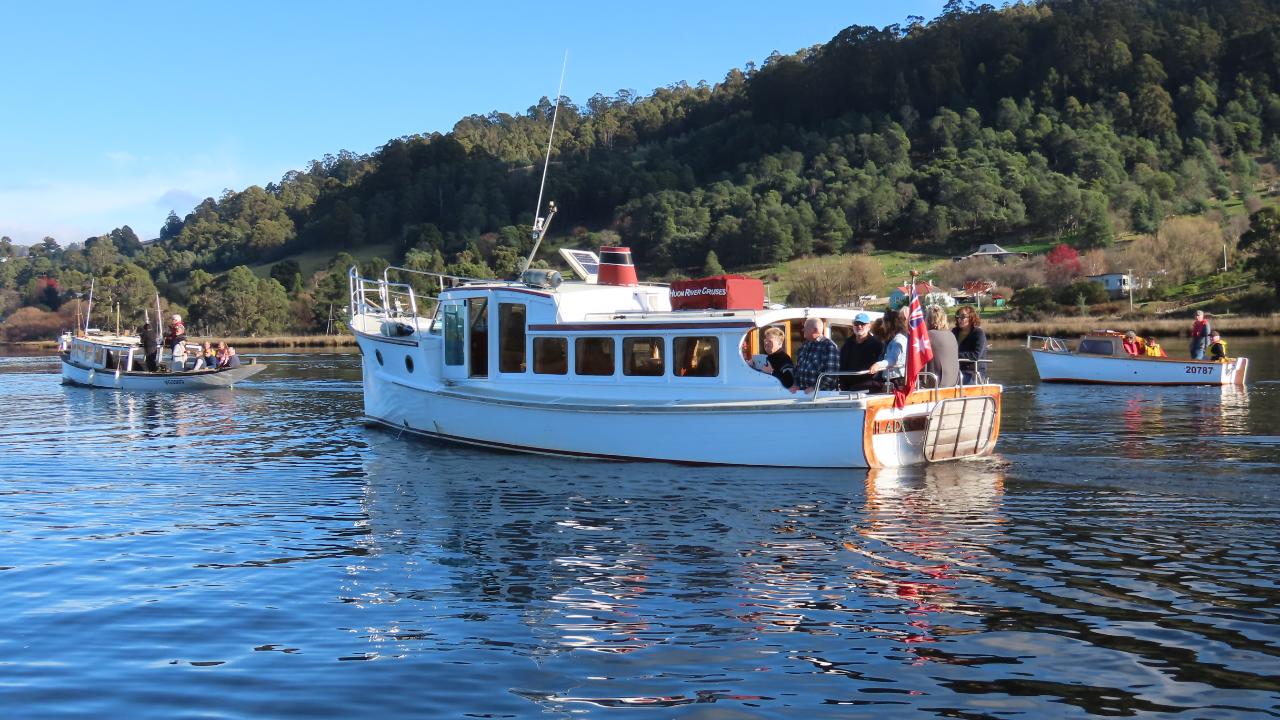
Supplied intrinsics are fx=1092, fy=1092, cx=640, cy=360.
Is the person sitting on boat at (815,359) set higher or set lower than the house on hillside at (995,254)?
lower

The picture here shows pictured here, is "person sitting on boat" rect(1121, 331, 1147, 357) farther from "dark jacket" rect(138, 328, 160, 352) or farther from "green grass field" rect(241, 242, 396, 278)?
"green grass field" rect(241, 242, 396, 278)

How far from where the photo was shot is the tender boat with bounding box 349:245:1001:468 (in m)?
18.5

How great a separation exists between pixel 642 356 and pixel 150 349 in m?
34.7

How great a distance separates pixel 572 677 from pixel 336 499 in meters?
9.85

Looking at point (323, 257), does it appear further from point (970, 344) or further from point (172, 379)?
point (970, 344)

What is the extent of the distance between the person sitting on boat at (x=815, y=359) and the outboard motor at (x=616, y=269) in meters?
5.22

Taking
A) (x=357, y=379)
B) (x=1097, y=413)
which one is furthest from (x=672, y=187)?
(x=1097, y=413)

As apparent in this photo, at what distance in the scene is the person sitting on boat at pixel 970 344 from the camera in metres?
20.4

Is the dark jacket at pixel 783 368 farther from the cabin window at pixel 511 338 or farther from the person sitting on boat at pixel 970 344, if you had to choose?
the cabin window at pixel 511 338

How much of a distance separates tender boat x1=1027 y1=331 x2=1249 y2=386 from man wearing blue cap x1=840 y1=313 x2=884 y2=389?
955 inches

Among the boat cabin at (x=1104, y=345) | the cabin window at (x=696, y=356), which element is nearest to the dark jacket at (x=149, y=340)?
the cabin window at (x=696, y=356)

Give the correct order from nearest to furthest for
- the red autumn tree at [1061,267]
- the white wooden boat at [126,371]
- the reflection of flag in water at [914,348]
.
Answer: the reflection of flag in water at [914,348], the white wooden boat at [126,371], the red autumn tree at [1061,267]

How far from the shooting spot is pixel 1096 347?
4197 centimetres

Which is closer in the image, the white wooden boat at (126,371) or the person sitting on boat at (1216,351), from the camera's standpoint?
the person sitting on boat at (1216,351)
